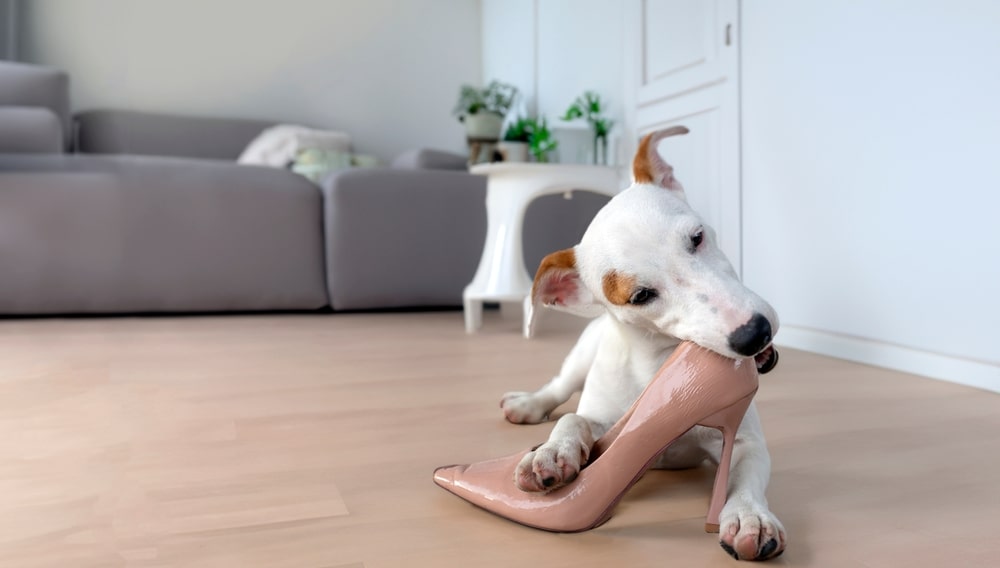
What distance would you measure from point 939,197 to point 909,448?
75cm

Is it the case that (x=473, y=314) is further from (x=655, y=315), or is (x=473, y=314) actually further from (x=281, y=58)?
(x=281, y=58)

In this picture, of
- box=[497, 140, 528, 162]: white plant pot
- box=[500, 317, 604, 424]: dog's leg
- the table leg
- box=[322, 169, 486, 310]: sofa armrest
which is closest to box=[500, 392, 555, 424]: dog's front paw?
box=[500, 317, 604, 424]: dog's leg

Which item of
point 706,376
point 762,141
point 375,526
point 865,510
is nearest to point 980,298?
point 762,141

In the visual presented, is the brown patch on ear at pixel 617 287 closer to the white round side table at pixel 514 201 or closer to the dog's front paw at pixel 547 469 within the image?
the dog's front paw at pixel 547 469

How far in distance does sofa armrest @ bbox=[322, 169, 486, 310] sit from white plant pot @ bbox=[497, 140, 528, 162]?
644 millimetres

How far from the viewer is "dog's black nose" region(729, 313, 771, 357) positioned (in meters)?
0.64

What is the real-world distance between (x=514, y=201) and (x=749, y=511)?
5.51ft

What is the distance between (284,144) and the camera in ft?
14.8

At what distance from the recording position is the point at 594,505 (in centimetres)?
68

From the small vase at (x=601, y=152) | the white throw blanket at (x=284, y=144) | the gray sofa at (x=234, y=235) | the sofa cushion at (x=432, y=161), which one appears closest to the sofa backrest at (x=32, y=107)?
the gray sofa at (x=234, y=235)

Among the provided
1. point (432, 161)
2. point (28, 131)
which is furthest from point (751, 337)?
point (28, 131)

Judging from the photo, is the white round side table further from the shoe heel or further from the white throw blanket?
the white throw blanket

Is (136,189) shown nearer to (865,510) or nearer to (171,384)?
(171,384)

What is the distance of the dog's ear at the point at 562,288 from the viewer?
79 cm
